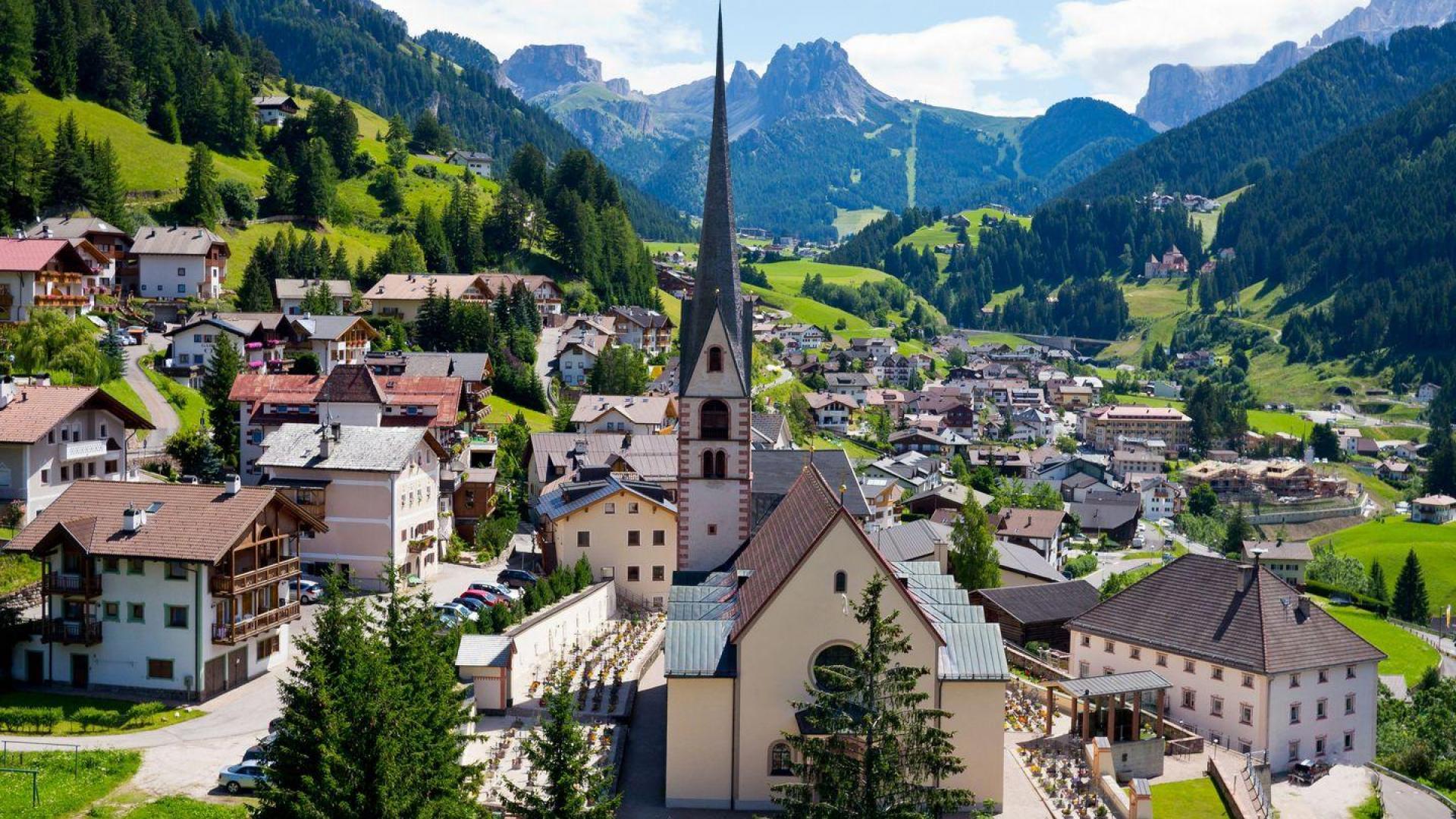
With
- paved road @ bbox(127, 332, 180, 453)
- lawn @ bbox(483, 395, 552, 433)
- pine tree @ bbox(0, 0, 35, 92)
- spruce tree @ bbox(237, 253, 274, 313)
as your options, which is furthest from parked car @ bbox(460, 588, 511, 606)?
pine tree @ bbox(0, 0, 35, 92)

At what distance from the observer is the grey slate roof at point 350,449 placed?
5178cm

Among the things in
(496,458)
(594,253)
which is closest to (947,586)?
(496,458)

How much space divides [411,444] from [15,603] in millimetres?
16605

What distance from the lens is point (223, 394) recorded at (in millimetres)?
66938

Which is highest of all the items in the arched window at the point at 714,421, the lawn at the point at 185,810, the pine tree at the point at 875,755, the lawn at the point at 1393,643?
the arched window at the point at 714,421

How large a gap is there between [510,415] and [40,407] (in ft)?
148

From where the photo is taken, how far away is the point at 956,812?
32.7 m

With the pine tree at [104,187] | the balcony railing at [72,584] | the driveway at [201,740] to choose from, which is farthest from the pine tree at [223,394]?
the pine tree at [104,187]

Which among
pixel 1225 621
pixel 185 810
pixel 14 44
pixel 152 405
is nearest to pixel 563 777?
pixel 185 810

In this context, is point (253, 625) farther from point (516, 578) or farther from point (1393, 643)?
point (1393, 643)

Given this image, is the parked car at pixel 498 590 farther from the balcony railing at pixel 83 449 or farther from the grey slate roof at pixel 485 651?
the balcony railing at pixel 83 449

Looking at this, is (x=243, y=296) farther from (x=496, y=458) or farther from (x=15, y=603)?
(x=15, y=603)

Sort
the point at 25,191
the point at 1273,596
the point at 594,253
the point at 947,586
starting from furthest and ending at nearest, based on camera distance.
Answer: the point at 594,253
the point at 25,191
the point at 1273,596
the point at 947,586

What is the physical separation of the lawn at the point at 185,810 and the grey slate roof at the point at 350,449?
22.6 metres
